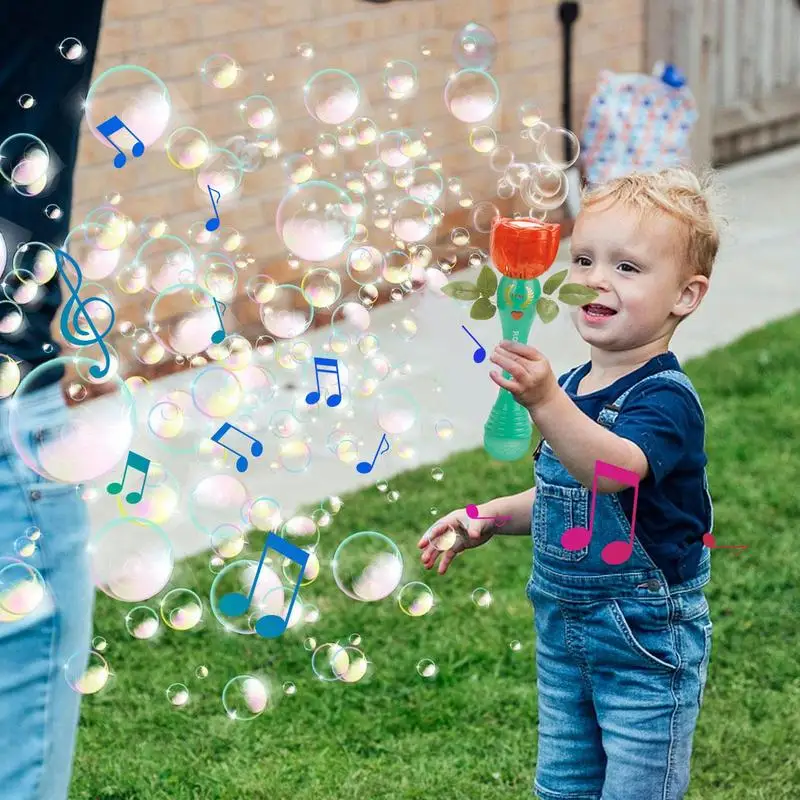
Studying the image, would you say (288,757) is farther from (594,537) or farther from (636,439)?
(636,439)

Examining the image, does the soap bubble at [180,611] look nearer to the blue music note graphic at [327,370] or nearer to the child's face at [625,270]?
the blue music note graphic at [327,370]

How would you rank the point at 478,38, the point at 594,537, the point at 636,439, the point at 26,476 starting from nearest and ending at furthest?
the point at 26,476
the point at 636,439
the point at 594,537
the point at 478,38

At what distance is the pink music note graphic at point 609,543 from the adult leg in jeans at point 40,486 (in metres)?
0.68

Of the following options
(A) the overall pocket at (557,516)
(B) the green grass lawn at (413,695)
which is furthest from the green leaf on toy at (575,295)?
(B) the green grass lawn at (413,695)

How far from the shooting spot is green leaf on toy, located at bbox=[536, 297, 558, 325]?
5.90 feet

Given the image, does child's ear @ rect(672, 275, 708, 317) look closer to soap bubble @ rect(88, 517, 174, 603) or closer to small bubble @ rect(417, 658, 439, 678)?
small bubble @ rect(417, 658, 439, 678)

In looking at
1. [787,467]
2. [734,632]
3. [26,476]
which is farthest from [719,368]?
[26,476]

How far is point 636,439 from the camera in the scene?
1975 mm

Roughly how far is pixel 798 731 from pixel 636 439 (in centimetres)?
145

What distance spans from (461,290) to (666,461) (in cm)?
40

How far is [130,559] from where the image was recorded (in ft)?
7.07

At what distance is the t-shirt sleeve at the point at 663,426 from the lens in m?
1.98

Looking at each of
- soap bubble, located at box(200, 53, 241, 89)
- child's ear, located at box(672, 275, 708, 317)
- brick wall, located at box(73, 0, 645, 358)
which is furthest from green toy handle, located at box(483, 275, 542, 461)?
brick wall, located at box(73, 0, 645, 358)

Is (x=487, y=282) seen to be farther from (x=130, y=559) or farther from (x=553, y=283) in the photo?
(x=130, y=559)
